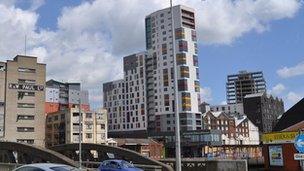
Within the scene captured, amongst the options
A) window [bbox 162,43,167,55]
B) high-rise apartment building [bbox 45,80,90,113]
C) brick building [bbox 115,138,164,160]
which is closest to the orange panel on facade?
high-rise apartment building [bbox 45,80,90,113]

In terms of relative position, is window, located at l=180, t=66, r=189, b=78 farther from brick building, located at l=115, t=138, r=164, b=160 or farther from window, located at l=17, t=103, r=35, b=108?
window, located at l=17, t=103, r=35, b=108

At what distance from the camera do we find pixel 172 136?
154 m

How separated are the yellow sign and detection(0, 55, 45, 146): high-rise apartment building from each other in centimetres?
9236

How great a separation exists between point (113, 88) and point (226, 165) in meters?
167

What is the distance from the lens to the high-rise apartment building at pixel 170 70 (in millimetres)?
164750

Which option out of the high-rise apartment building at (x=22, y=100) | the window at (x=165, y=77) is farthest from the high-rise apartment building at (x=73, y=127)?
the window at (x=165, y=77)

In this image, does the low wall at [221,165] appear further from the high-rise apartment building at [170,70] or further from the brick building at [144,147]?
the high-rise apartment building at [170,70]

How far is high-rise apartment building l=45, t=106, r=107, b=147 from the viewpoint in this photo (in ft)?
457

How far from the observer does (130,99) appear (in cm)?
18825

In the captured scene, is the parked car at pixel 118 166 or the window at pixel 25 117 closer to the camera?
the parked car at pixel 118 166

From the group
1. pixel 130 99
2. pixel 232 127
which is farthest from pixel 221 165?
pixel 130 99

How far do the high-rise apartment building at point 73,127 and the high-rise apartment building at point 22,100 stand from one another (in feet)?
42.6

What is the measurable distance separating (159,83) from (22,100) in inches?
2447

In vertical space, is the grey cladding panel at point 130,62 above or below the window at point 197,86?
above
